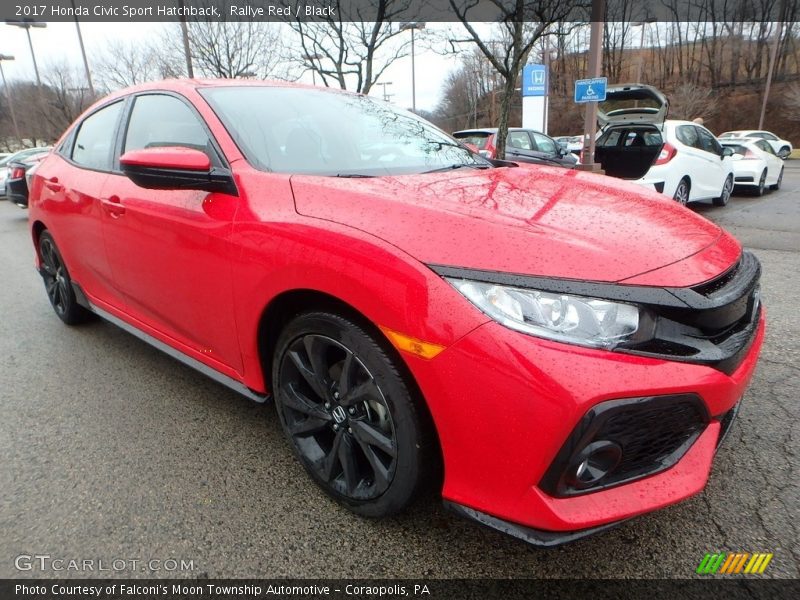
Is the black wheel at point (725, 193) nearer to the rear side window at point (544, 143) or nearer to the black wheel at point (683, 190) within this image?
the black wheel at point (683, 190)

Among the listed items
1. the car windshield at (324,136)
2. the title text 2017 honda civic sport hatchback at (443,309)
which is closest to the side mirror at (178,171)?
the title text 2017 honda civic sport hatchback at (443,309)

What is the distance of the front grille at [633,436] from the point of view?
1.24 metres

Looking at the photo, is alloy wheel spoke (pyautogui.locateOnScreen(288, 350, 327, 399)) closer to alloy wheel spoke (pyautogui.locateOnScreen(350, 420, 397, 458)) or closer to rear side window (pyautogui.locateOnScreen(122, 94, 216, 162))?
alloy wheel spoke (pyautogui.locateOnScreen(350, 420, 397, 458))

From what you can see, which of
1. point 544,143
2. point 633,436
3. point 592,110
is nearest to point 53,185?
point 633,436

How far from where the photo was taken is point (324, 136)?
2312mm

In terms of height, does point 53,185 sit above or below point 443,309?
above

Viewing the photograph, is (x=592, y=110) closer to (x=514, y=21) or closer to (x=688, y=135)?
(x=688, y=135)

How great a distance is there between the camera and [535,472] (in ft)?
4.24

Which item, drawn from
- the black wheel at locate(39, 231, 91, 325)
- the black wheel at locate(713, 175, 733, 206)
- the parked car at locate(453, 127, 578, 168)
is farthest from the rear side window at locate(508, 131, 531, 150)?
the black wheel at locate(39, 231, 91, 325)

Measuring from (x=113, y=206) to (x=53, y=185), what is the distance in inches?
42.8

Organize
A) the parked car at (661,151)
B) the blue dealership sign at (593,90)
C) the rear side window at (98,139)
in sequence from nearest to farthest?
the rear side window at (98,139)
the parked car at (661,151)
the blue dealership sign at (593,90)

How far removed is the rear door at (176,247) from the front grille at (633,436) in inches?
53.0

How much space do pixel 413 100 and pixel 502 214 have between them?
3166 centimetres

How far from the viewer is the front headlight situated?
1.28 metres
